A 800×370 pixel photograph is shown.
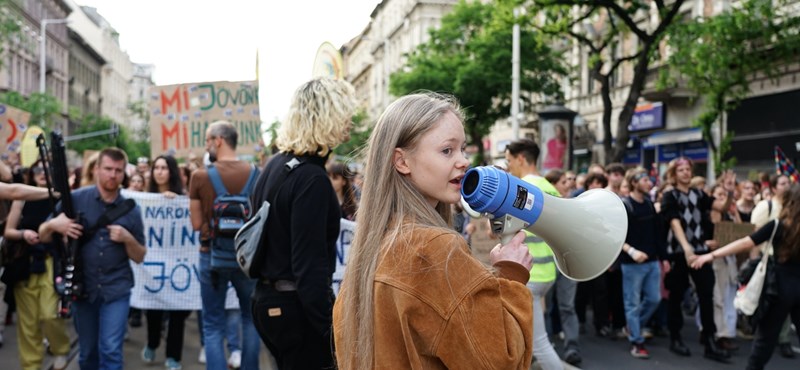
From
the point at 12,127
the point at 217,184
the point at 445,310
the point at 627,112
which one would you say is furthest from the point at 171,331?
the point at 627,112

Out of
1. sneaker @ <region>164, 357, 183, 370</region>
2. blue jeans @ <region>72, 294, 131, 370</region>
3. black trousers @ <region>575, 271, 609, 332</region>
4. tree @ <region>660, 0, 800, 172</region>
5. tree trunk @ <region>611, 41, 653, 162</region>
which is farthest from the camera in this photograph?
tree @ <region>660, 0, 800, 172</region>

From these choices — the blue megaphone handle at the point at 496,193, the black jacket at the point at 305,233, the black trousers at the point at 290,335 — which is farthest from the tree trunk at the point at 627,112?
the blue megaphone handle at the point at 496,193

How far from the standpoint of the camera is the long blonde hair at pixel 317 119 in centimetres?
361

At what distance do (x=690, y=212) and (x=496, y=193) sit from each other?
6230 mm

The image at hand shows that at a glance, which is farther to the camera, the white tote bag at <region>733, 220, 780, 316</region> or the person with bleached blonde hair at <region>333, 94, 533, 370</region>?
the white tote bag at <region>733, 220, 780, 316</region>

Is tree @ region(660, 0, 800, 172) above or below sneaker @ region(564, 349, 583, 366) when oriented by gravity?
above

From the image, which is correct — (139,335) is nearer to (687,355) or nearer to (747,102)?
(687,355)

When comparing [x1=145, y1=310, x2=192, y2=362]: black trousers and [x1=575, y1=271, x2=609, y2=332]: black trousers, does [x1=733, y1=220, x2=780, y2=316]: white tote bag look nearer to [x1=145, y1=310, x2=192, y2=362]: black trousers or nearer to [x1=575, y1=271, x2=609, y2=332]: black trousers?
[x1=575, y1=271, x2=609, y2=332]: black trousers

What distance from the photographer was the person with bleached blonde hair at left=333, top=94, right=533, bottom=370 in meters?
1.90

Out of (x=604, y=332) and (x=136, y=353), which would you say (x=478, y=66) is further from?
(x=136, y=353)

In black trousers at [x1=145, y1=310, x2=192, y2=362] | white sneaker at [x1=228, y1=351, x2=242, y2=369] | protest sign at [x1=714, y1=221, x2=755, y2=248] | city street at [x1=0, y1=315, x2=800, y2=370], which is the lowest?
city street at [x1=0, y1=315, x2=800, y2=370]

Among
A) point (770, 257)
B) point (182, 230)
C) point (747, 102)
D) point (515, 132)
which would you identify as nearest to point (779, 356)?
point (770, 257)

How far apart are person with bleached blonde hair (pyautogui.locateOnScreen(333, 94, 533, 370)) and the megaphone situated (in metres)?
0.07

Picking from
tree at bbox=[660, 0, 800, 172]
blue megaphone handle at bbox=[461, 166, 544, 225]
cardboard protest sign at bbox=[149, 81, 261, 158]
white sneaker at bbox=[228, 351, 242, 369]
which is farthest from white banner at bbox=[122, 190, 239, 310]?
tree at bbox=[660, 0, 800, 172]
